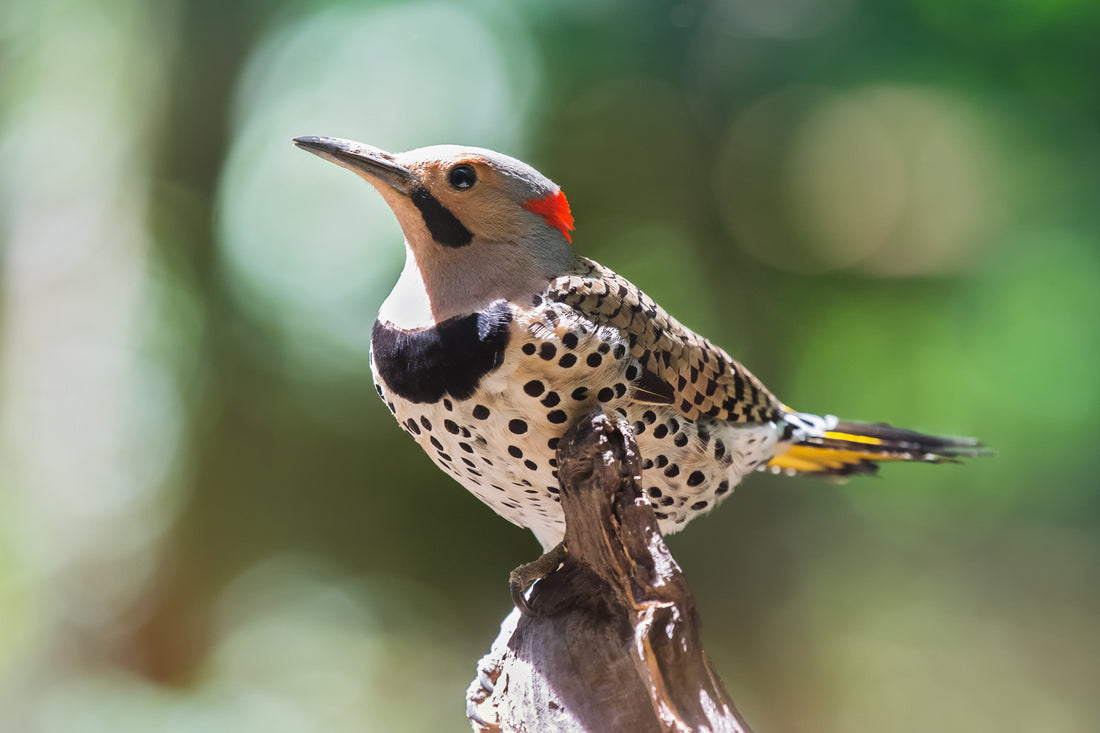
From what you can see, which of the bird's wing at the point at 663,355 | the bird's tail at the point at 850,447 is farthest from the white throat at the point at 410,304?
the bird's tail at the point at 850,447

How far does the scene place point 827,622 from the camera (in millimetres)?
4031

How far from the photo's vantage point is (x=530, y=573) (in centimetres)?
206

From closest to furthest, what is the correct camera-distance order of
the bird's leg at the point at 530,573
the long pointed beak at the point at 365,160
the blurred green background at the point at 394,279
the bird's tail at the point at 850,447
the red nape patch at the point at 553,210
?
the long pointed beak at the point at 365,160, the red nape patch at the point at 553,210, the bird's leg at the point at 530,573, the bird's tail at the point at 850,447, the blurred green background at the point at 394,279

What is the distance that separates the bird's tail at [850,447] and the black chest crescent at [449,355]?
0.96 metres

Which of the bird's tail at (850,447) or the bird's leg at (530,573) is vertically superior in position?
the bird's tail at (850,447)

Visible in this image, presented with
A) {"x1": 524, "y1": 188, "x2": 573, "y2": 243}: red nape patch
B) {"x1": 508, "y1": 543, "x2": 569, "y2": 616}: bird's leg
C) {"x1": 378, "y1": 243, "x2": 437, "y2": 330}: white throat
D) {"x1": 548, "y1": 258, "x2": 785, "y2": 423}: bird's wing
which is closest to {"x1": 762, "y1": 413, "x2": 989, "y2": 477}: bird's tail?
{"x1": 548, "y1": 258, "x2": 785, "y2": 423}: bird's wing

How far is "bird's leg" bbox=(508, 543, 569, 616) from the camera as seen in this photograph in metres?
2.04

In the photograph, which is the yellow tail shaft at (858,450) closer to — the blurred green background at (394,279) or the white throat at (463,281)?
the white throat at (463,281)

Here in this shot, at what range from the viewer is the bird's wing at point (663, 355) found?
6.09 ft

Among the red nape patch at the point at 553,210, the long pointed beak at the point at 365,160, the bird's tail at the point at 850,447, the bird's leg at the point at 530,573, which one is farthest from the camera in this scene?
the bird's tail at the point at 850,447

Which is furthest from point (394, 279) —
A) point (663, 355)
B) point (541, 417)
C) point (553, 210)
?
point (541, 417)

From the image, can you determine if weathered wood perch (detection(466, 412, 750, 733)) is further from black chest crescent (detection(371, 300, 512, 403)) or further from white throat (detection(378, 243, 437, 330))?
white throat (detection(378, 243, 437, 330))

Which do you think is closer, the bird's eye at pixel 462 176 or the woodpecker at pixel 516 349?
the woodpecker at pixel 516 349

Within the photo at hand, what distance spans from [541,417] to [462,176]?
0.52 m
